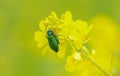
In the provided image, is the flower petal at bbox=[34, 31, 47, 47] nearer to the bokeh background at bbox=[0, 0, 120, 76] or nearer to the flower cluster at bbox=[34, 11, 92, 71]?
the flower cluster at bbox=[34, 11, 92, 71]

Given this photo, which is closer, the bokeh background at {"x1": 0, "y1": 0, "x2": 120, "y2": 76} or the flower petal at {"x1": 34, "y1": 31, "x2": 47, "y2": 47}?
the flower petal at {"x1": 34, "y1": 31, "x2": 47, "y2": 47}

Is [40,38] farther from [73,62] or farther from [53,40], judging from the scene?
[73,62]

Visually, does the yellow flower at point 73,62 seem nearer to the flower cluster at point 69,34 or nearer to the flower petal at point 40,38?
the flower cluster at point 69,34

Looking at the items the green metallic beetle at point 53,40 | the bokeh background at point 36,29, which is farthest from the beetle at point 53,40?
the bokeh background at point 36,29

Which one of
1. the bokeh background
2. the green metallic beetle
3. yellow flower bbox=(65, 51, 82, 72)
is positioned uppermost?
the bokeh background

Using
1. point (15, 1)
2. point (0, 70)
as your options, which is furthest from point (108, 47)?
point (15, 1)

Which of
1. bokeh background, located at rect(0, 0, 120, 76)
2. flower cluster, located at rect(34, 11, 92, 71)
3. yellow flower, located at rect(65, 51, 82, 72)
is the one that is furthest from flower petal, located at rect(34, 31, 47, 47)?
bokeh background, located at rect(0, 0, 120, 76)

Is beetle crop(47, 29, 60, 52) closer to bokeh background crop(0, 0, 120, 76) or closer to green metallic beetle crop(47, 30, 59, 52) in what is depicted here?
green metallic beetle crop(47, 30, 59, 52)

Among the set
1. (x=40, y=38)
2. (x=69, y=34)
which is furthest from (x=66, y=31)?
(x=40, y=38)

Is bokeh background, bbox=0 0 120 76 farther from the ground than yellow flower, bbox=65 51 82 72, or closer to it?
farther from the ground

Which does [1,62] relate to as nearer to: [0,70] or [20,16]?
[0,70]
